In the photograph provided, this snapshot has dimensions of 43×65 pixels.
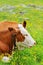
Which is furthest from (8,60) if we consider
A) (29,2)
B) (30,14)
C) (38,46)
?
(29,2)

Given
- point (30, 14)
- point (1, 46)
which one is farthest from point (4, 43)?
point (30, 14)

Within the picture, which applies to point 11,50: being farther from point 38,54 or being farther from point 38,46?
point 38,46

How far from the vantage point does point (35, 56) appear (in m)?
13.3

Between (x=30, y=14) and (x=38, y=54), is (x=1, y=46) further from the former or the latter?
(x=30, y=14)

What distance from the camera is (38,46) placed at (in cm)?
1556

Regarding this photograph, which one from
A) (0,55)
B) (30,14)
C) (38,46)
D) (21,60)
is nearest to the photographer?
(21,60)

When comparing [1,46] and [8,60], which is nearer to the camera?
[8,60]

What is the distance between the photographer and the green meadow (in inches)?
472

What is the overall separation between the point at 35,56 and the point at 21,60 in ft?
6.05

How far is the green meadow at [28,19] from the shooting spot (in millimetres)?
11991

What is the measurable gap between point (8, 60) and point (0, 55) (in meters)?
0.74

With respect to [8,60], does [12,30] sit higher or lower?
higher

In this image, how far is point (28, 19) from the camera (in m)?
30.5

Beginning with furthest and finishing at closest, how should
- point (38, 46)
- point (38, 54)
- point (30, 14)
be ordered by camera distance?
1. point (30, 14)
2. point (38, 46)
3. point (38, 54)
